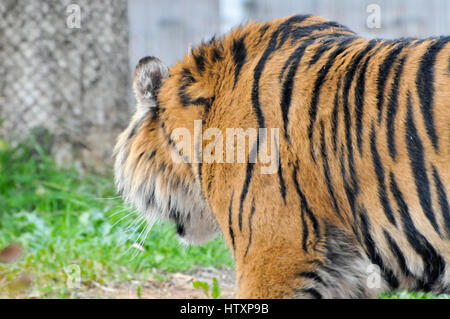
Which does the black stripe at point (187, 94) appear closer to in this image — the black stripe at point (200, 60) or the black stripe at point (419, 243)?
the black stripe at point (200, 60)

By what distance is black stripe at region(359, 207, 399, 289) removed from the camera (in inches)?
95.7

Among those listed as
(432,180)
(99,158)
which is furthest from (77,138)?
(432,180)

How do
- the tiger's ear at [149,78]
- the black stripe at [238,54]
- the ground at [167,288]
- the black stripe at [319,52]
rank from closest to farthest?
the black stripe at [319,52], the black stripe at [238,54], the tiger's ear at [149,78], the ground at [167,288]

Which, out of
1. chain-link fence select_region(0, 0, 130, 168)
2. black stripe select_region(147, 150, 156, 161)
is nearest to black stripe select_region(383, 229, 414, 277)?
black stripe select_region(147, 150, 156, 161)

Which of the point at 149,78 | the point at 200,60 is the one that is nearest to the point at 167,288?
the point at 149,78

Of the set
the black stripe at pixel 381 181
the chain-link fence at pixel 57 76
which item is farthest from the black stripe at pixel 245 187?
the chain-link fence at pixel 57 76

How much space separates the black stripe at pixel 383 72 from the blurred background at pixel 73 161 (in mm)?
2183

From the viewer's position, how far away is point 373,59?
2514mm

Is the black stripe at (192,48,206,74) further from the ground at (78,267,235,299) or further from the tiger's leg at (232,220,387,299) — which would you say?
the ground at (78,267,235,299)

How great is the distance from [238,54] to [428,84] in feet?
2.98

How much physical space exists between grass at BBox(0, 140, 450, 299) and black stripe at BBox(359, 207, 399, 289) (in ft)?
3.94

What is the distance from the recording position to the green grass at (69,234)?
4160mm

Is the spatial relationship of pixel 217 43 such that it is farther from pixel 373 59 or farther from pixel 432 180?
pixel 432 180
